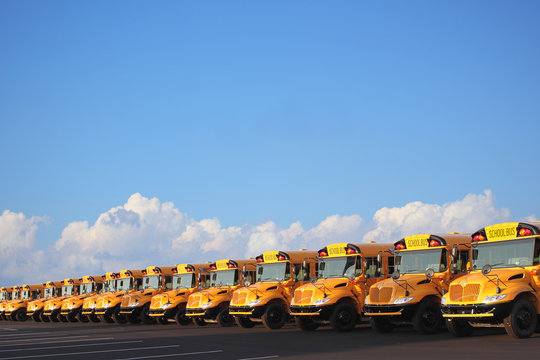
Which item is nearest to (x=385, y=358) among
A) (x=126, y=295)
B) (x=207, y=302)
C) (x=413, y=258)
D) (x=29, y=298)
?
(x=413, y=258)

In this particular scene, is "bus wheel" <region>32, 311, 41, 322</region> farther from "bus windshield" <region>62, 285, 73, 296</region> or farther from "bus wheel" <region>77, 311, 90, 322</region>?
"bus wheel" <region>77, 311, 90, 322</region>

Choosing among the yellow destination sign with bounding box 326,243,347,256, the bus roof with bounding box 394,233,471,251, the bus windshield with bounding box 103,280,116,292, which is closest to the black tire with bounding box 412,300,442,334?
the bus roof with bounding box 394,233,471,251

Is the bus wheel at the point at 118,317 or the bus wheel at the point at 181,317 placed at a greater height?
the bus wheel at the point at 181,317

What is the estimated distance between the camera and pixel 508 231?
54.9 ft

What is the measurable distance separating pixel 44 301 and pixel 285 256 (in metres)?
23.4

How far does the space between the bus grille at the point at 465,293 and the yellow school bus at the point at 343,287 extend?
361cm

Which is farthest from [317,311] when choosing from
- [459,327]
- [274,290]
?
[459,327]

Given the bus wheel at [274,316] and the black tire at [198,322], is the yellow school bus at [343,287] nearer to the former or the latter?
the bus wheel at [274,316]

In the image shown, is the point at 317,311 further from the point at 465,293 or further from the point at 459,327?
the point at 465,293

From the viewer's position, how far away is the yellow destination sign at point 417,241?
1912 centimetres

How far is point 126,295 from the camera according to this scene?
31391mm

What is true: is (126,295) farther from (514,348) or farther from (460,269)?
(514,348)

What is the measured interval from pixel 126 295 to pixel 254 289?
1030cm

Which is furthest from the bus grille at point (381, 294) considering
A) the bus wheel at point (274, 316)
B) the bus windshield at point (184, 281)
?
the bus windshield at point (184, 281)
